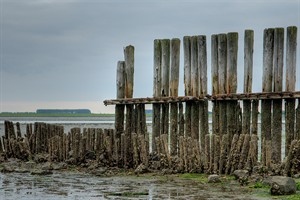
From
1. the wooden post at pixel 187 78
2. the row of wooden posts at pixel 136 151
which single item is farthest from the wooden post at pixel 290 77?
the wooden post at pixel 187 78

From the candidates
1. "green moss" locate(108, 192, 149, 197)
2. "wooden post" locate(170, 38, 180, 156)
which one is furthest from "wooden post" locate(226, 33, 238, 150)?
"green moss" locate(108, 192, 149, 197)

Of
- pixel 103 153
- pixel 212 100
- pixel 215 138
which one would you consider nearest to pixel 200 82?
pixel 212 100

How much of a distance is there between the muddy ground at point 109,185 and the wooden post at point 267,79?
A: 1.49 meters

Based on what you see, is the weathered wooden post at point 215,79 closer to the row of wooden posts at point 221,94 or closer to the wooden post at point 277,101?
the row of wooden posts at point 221,94

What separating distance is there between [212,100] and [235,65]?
1.09m

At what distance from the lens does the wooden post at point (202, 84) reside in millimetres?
19625

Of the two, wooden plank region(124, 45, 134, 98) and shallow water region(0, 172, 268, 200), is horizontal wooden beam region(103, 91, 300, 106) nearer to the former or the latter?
wooden plank region(124, 45, 134, 98)

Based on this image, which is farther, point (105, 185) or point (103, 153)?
point (103, 153)

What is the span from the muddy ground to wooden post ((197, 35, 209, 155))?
1289mm

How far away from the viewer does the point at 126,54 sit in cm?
2214

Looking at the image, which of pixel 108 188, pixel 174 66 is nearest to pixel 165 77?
pixel 174 66

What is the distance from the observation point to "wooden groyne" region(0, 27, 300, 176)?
59.6 feet

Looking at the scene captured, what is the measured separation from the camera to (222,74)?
1939cm

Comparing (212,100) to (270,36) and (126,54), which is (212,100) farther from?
(126,54)
